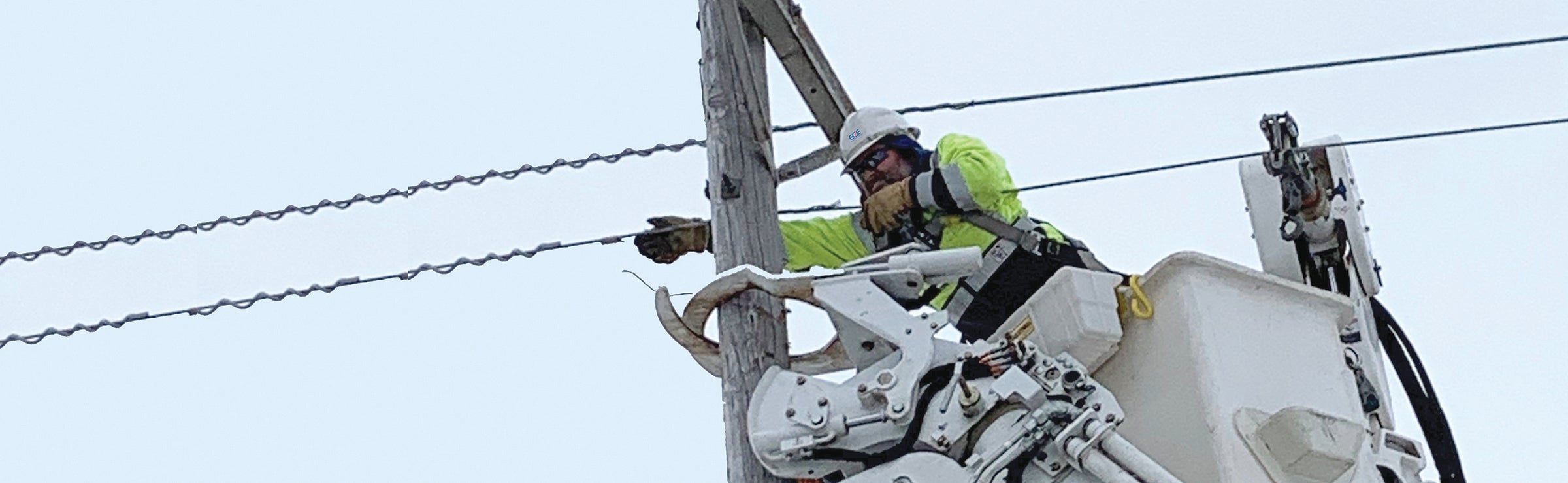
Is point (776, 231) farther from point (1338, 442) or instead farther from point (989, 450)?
point (1338, 442)

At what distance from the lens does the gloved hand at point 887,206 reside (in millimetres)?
7566

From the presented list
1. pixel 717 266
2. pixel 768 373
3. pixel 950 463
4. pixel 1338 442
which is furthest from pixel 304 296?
pixel 1338 442

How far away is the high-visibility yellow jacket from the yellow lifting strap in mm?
1205

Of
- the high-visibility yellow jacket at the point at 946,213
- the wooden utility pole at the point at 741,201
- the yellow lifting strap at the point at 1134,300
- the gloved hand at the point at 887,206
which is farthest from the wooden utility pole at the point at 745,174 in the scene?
the yellow lifting strap at the point at 1134,300

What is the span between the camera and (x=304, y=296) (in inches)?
310

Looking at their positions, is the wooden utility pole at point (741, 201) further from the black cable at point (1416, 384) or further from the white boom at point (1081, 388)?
the black cable at point (1416, 384)

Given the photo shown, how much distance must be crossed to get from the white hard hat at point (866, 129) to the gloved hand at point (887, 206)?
0.31 metres

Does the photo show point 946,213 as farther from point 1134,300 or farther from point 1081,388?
point 1081,388

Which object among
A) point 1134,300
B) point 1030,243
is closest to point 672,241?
point 1030,243

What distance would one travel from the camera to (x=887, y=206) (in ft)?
24.9

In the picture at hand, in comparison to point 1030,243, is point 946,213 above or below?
above

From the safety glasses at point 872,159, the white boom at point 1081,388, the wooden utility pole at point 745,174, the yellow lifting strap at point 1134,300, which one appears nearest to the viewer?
the white boom at point 1081,388

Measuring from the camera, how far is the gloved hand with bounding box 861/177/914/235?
7.57 meters

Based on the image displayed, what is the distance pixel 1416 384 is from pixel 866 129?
78.7 inches
